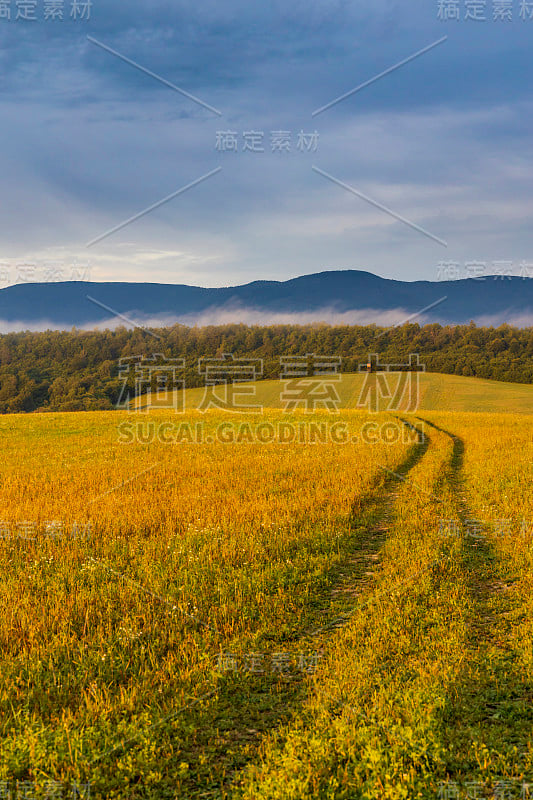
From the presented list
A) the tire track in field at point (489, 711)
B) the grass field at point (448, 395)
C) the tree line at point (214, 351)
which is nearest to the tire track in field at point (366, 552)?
the tire track in field at point (489, 711)

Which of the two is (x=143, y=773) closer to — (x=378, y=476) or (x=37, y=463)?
(x=378, y=476)

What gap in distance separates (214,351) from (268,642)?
358ft

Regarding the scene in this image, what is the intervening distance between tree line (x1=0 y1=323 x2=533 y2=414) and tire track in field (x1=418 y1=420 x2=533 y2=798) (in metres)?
61.7

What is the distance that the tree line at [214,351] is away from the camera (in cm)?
8838

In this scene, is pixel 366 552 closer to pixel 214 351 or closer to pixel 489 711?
pixel 489 711

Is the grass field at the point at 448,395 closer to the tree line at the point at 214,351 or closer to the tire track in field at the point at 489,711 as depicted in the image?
the tree line at the point at 214,351

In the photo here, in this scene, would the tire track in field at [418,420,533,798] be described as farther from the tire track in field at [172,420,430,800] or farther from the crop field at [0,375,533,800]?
the tire track in field at [172,420,430,800]

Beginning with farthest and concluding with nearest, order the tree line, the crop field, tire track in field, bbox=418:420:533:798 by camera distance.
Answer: the tree line < the crop field < tire track in field, bbox=418:420:533:798

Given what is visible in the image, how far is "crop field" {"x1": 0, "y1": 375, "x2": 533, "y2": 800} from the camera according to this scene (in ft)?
17.0

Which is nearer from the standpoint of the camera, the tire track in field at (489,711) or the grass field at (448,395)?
the tire track in field at (489,711)

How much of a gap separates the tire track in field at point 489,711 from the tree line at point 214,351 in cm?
6171

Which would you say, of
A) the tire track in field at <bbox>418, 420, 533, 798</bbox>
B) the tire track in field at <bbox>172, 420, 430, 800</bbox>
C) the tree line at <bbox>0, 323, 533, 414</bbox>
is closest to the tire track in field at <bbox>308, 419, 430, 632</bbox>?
the tire track in field at <bbox>172, 420, 430, 800</bbox>

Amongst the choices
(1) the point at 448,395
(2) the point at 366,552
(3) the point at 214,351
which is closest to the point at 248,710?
(2) the point at 366,552

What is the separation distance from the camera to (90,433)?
38.0m
